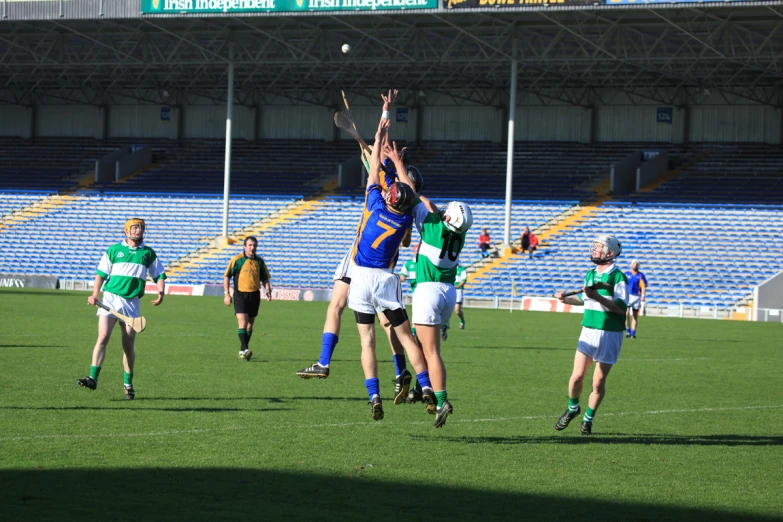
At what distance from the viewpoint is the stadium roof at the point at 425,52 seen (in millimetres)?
40906

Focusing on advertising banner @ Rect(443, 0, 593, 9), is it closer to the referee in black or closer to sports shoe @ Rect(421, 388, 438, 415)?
the referee in black

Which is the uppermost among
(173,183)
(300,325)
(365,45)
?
(365,45)

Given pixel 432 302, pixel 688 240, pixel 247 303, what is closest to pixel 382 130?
pixel 432 302

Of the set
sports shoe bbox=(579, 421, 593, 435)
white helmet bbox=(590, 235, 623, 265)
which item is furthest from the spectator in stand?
white helmet bbox=(590, 235, 623, 265)

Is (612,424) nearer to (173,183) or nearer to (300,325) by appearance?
(300,325)

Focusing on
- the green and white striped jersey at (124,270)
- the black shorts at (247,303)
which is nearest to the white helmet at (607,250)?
the green and white striped jersey at (124,270)

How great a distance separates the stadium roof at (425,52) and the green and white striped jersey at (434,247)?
92.8 ft

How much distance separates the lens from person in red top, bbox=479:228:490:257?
43531 millimetres

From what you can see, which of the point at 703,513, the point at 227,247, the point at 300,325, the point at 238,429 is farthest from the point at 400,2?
the point at 703,513

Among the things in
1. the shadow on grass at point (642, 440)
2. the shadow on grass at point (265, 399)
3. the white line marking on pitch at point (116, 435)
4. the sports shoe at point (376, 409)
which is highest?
the sports shoe at point (376, 409)

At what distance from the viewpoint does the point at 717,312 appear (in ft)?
124

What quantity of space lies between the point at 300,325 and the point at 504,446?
17780 mm

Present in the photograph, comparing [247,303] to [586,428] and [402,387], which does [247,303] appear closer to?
[402,387]

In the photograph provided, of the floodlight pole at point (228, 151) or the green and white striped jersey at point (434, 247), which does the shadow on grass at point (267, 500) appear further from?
the floodlight pole at point (228, 151)
